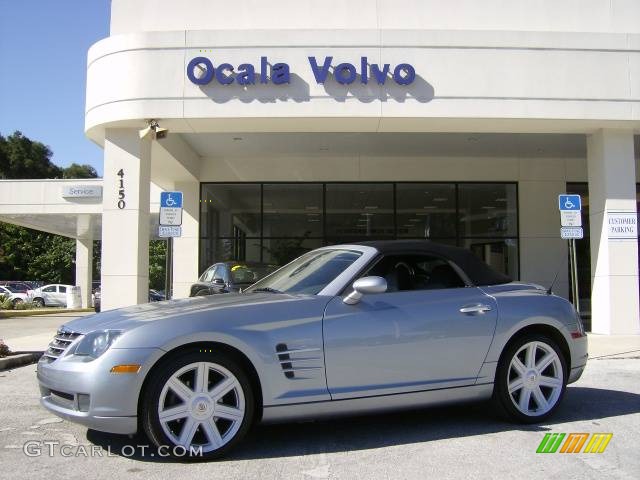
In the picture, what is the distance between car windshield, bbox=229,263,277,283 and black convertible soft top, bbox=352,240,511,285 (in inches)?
233

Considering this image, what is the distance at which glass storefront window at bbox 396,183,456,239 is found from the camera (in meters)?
18.1

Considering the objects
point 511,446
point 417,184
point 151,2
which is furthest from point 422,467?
point 417,184

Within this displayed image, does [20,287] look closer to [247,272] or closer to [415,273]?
[247,272]

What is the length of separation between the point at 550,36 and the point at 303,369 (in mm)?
10439

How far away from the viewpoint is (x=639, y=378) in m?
7.77

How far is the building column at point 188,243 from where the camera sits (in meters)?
17.7

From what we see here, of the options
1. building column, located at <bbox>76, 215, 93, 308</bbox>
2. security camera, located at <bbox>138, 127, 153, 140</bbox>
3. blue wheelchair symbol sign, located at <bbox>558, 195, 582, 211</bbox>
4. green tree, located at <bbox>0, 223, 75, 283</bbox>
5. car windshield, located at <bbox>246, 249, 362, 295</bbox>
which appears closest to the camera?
car windshield, located at <bbox>246, 249, 362, 295</bbox>

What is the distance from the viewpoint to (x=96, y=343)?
13.7ft

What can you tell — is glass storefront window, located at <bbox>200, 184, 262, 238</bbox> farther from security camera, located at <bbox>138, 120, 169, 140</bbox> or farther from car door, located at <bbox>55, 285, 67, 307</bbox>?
car door, located at <bbox>55, 285, 67, 307</bbox>

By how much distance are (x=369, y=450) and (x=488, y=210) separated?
48.3 ft

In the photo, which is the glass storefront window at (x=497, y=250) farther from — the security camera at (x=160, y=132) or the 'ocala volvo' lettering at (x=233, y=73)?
the security camera at (x=160, y=132)

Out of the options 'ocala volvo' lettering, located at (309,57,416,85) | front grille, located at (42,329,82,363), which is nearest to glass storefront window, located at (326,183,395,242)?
'ocala volvo' lettering, located at (309,57,416,85)

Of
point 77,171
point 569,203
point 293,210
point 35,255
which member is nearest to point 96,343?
point 569,203

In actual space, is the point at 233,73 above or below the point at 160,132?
above
